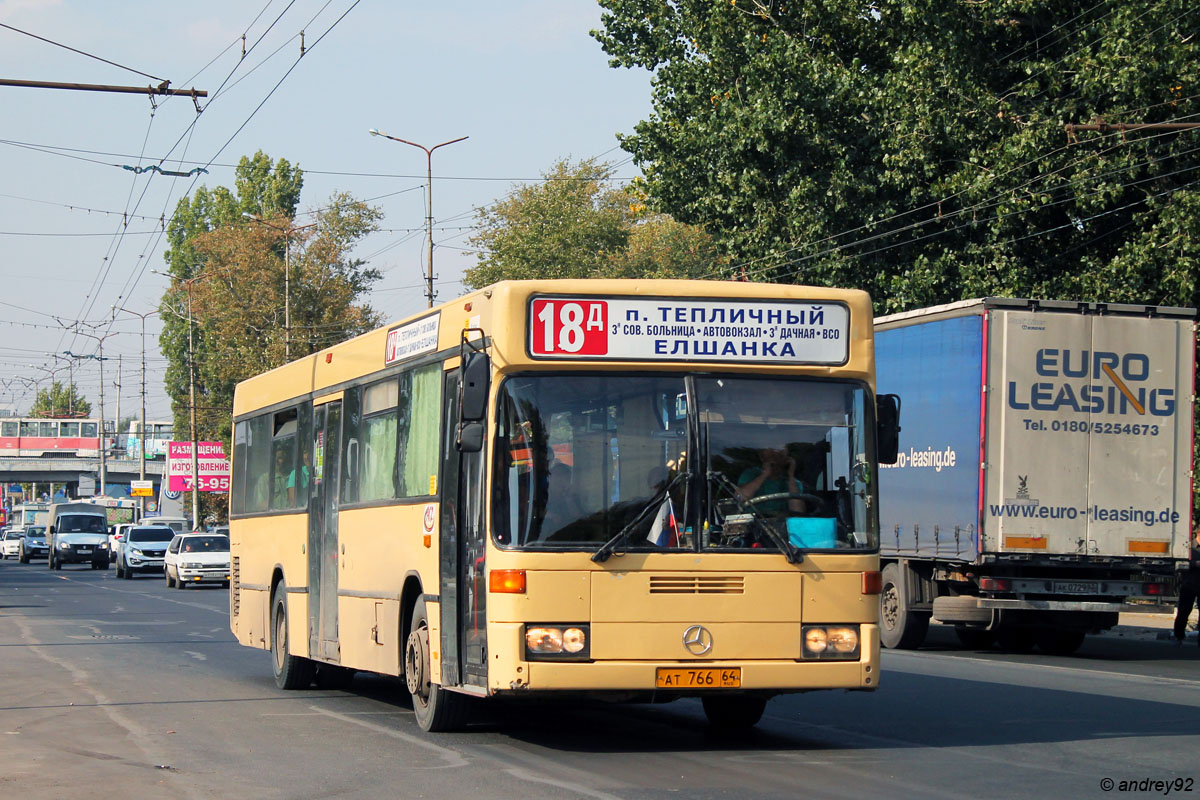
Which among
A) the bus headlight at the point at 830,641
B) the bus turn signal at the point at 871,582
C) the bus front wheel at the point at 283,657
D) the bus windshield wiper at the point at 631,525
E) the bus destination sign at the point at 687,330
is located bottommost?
the bus front wheel at the point at 283,657

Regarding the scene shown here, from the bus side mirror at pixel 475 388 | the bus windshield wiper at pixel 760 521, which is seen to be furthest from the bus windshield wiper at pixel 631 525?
the bus side mirror at pixel 475 388

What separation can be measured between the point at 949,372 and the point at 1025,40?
12.0 meters

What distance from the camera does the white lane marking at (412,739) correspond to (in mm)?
10070

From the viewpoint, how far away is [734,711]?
38.2 ft

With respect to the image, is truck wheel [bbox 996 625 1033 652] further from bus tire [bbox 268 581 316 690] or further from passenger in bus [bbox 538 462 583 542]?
passenger in bus [bbox 538 462 583 542]

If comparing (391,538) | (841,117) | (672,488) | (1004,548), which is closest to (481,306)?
(672,488)

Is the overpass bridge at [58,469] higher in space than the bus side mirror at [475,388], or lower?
lower

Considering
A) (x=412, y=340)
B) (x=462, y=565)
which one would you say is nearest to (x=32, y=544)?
(x=412, y=340)

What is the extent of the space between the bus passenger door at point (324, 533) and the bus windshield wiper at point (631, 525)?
4637mm

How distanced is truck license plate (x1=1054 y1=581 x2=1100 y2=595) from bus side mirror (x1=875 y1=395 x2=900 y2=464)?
8.95 metres

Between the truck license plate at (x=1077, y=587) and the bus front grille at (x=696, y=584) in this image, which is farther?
the truck license plate at (x=1077, y=587)

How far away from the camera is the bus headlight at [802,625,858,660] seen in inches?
393

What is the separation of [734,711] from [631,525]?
8.23 ft

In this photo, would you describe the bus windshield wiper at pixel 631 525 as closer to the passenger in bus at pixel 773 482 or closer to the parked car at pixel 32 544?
the passenger in bus at pixel 773 482
